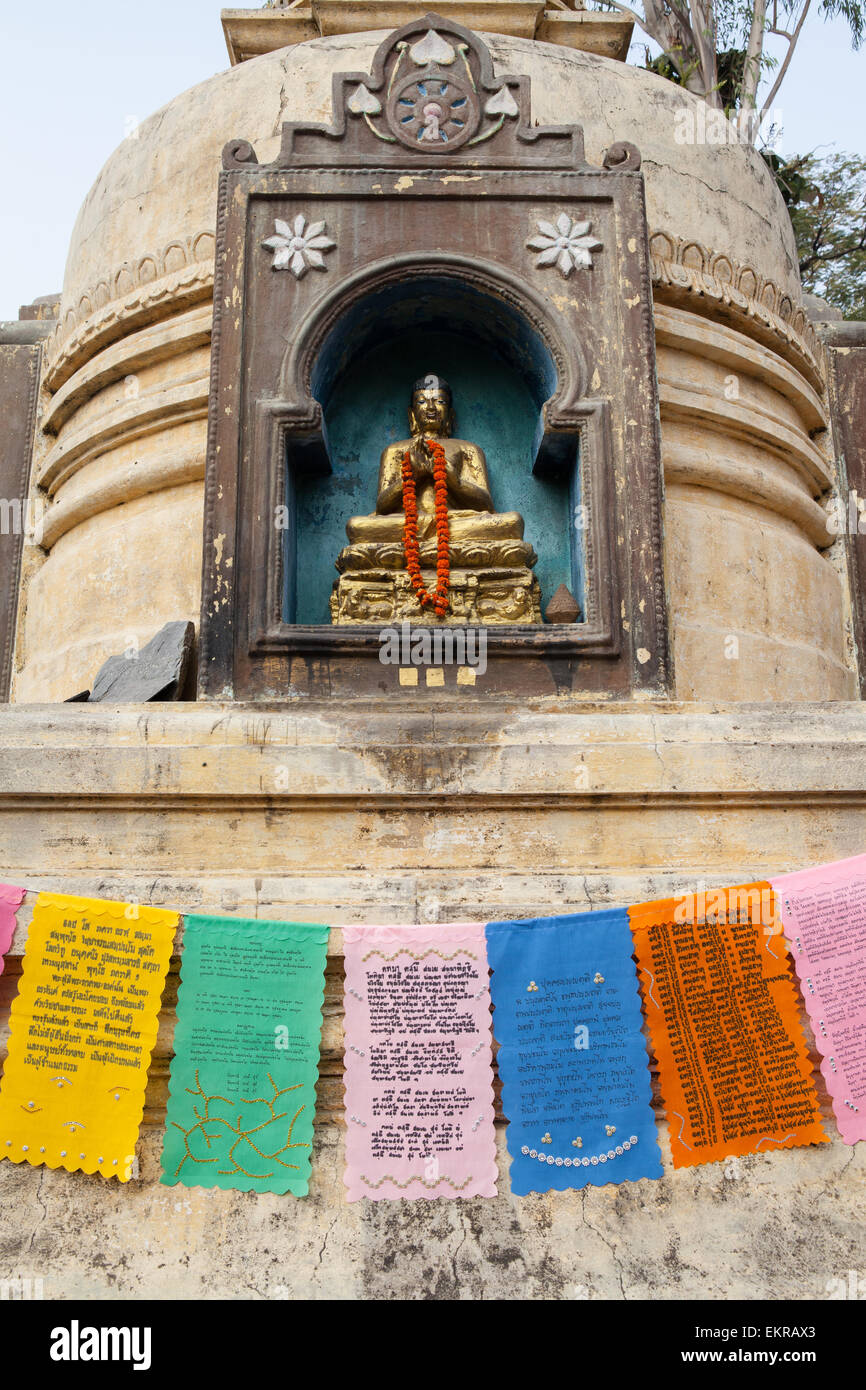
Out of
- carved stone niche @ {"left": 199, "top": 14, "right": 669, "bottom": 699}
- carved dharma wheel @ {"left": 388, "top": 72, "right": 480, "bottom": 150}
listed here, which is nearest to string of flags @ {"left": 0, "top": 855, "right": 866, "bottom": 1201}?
carved stone niche @ {"left": 199, "top": 14, "right": 669, "bottom": 699}

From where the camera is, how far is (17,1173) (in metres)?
4.47

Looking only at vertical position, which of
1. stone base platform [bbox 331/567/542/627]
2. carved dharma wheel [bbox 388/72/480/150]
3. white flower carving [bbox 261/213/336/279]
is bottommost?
stone base platform [bbox 331/567/542/627]

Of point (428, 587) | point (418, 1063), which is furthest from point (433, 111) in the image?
point (418, 1063)

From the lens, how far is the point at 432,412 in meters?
7.43

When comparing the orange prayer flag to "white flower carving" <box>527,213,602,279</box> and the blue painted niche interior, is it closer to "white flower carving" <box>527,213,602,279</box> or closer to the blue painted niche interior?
the blue painted niche interior

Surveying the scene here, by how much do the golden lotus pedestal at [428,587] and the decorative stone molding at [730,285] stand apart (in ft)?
9.31

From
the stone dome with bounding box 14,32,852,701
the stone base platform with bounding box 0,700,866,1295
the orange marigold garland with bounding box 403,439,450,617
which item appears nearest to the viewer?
the stone base platform with bounding box 0,700,866,1295

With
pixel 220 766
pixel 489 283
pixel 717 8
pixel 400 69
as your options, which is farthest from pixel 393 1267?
pixel 717 8

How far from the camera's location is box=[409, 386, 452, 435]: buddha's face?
293 inches

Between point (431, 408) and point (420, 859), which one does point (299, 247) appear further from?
point (420, 859)

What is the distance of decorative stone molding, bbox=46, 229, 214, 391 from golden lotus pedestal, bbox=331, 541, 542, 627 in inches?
108

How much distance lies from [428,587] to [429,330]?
1799mm

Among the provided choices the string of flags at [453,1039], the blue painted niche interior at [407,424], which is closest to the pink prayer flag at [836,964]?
the string of flags at [453,1039]
